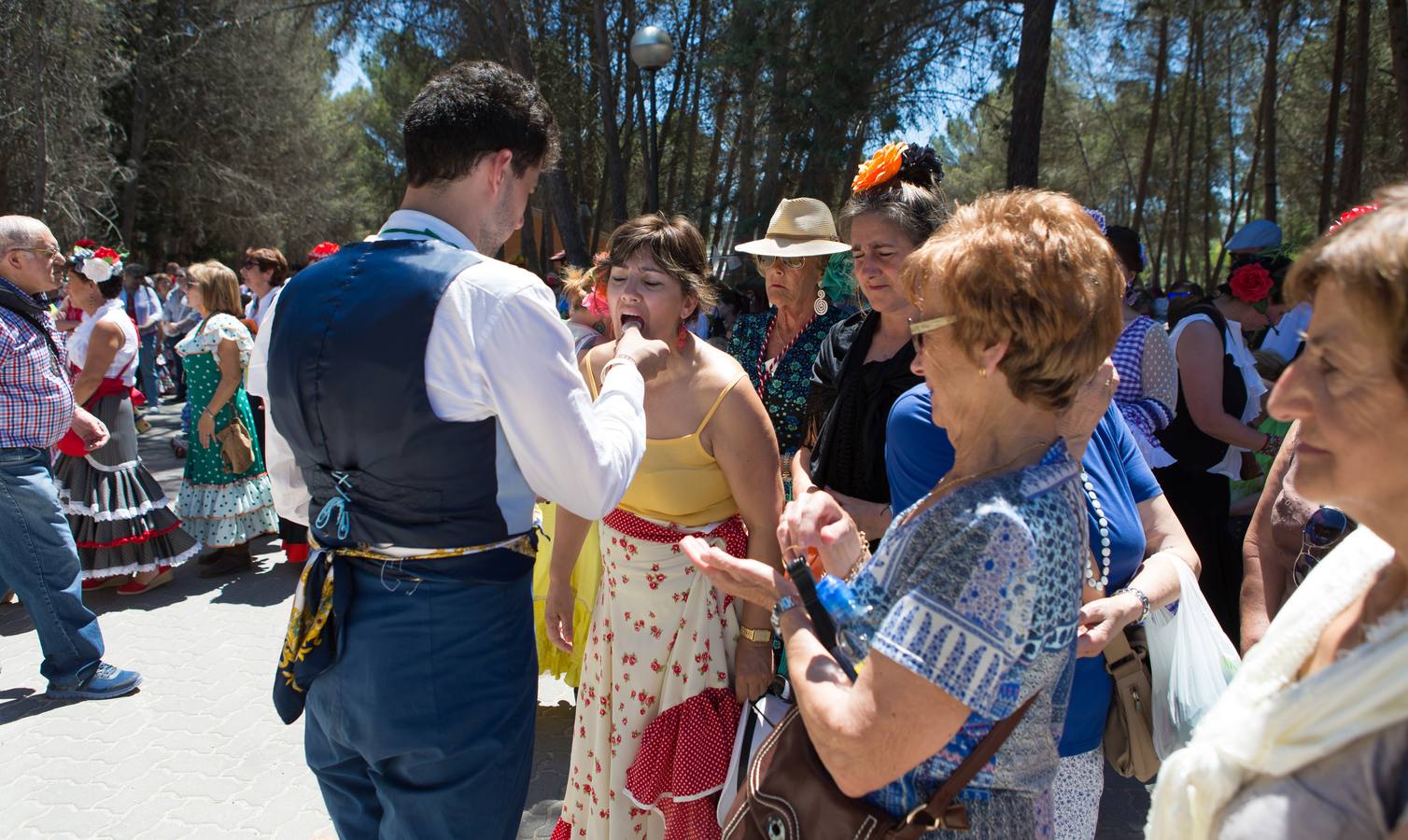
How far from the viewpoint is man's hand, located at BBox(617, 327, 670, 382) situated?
78.9 inches

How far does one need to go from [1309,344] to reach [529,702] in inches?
62.0

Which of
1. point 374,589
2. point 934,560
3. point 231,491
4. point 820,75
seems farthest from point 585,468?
point 820,75

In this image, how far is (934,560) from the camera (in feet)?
3.98

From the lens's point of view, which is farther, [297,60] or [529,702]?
[297,60]

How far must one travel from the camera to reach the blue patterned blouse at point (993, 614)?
1.16 metres

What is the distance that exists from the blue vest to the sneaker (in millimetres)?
3234

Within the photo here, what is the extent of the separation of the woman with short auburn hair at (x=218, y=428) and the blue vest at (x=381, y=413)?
14.7 feet

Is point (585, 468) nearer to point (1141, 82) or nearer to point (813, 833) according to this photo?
point (813, 833)

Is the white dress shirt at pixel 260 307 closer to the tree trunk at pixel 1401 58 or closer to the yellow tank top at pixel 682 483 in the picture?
the yellow tank top at pixel 682 483

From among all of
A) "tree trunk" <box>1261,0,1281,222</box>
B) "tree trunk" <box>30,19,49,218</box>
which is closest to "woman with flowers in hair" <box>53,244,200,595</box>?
"tree trunk" <box>30,19,49,218</box>

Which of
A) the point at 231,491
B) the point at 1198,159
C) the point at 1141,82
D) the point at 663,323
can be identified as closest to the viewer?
the point at 663,323

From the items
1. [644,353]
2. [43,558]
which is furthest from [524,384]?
[43,558]

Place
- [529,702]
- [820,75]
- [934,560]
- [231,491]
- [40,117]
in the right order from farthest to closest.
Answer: [40,117] < [820,75] < [231,491] < [529,702] < [934,560]

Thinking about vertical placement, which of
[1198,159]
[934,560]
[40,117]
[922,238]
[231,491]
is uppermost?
[1198,159]
